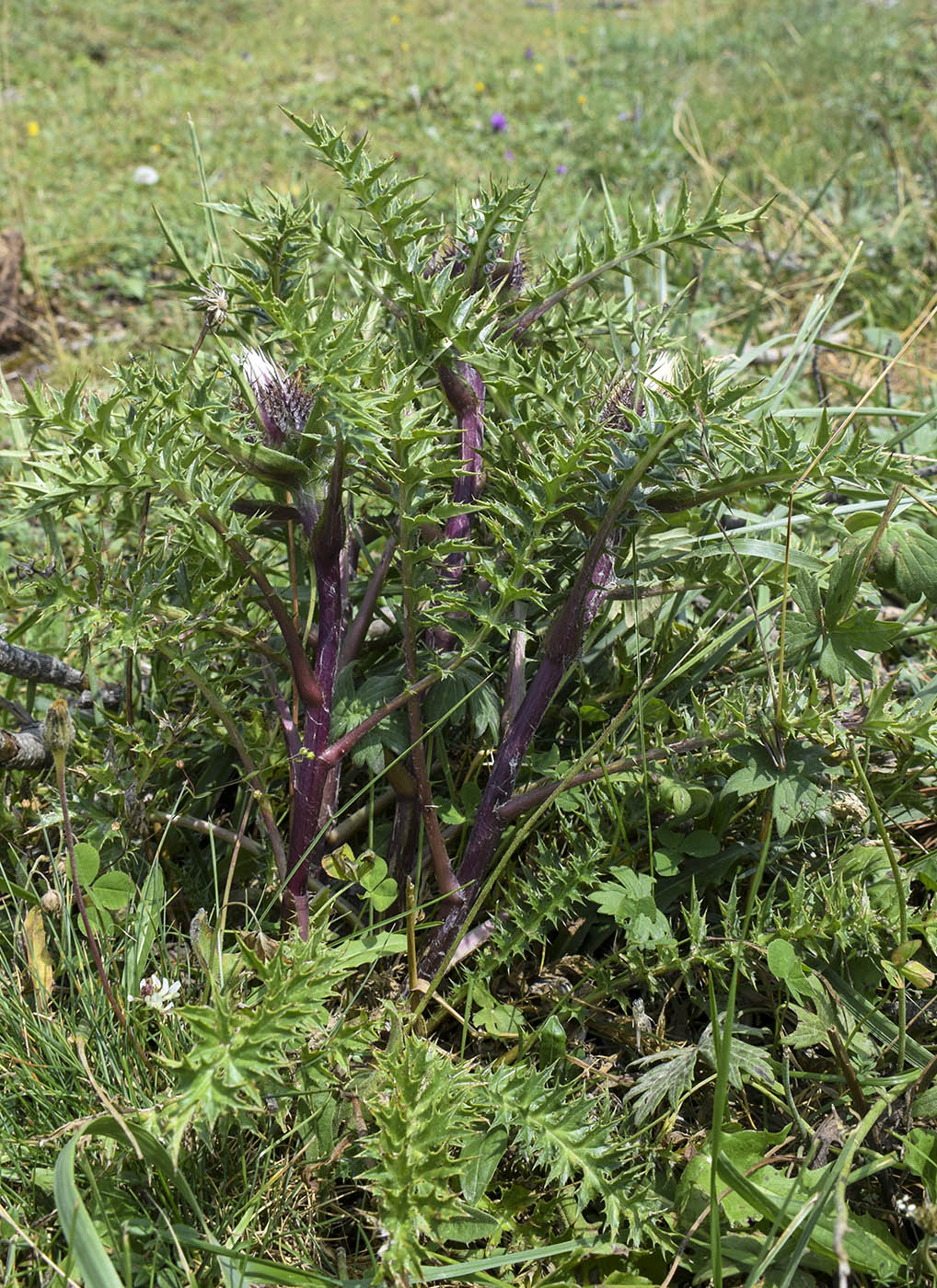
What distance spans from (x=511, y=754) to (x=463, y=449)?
473 mm

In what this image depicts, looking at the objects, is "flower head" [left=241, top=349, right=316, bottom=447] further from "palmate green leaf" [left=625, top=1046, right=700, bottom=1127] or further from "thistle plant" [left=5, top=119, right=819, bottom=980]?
"palmate green leaf" [left=625, top=1046, right=700, bottom=1127]

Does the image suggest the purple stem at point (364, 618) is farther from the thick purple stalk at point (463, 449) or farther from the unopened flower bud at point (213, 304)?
the unopened flower bud at point (213, 304)

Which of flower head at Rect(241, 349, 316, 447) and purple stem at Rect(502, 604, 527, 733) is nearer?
flower head at Rect(241, 349, 316, 447)

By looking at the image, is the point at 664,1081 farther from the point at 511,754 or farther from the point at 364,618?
the point at 364,618

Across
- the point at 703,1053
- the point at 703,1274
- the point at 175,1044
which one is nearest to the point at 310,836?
the point at 175,1044

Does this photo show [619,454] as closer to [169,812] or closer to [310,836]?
[310,836]

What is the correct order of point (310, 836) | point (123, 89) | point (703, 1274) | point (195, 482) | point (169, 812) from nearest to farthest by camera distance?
point (703, 1274) → point (195, 482) → point (310, 836) → point (169, 812) → point (123, 89)

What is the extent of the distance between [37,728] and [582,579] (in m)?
0.98

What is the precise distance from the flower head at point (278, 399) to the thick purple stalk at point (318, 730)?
148mm

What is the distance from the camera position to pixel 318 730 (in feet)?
4.80

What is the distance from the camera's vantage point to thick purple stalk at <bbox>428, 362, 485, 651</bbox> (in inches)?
59.6

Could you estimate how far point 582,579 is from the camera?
1.41 metres

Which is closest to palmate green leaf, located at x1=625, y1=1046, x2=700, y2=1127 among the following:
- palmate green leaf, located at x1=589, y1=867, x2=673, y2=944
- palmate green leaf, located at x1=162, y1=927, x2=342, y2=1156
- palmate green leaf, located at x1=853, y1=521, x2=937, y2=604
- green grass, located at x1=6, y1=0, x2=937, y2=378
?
palmate green leaf, located at x1=589, y1=867, x2=673, y2=944

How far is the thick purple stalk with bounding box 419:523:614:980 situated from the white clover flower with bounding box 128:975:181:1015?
0.36m
